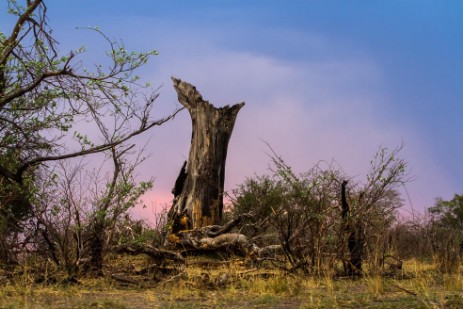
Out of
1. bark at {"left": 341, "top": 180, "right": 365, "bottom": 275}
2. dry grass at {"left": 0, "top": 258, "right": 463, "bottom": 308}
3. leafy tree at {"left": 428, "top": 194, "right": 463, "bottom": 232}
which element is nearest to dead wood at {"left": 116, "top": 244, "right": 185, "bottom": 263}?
dry grass at {"left": 0, "top": 258, "right": 463, "bottom": 308}

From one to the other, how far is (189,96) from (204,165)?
228cm

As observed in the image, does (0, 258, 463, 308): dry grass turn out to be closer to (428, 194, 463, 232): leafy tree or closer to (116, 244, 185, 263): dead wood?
(116, 244, 185, 263): dead wood

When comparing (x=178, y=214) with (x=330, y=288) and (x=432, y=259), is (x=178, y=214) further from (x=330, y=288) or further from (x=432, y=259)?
(x=330, y=288)

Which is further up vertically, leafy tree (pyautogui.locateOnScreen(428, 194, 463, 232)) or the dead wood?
leafy tree (pyautogui.locateOnScreen(428, 194, 463, 232))

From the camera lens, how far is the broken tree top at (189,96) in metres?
18.4

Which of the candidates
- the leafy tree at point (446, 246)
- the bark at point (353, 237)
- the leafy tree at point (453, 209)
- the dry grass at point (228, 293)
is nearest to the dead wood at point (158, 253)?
the dry grass at point (228, 293)

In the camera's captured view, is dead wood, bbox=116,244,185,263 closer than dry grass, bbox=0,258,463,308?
No

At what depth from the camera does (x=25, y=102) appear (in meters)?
11.4

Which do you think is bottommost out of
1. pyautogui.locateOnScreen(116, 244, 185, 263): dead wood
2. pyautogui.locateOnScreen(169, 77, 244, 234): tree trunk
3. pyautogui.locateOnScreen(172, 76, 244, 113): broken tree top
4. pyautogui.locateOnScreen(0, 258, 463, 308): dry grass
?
pyautogui.locateOnScreen(0, 258, 463, 308): dry grass

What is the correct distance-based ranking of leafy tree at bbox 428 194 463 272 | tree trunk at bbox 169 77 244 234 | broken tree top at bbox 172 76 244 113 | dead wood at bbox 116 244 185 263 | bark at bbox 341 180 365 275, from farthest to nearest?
broken tree top at bbox 172 76 244 113
tree trunk at bbox 169 77 244 234
leafy tree at bbox 428 194 463 272
dead wood at bbox 116 244 185 263
bark at bbox 341 180 365 275

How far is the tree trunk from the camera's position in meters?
17.3

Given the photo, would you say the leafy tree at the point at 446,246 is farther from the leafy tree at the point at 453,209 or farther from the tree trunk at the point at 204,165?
the leafy tree at the point at 453,209

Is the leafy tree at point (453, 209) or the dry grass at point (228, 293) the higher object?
the leafy tree at point (453, 209)

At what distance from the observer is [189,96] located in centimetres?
1859
